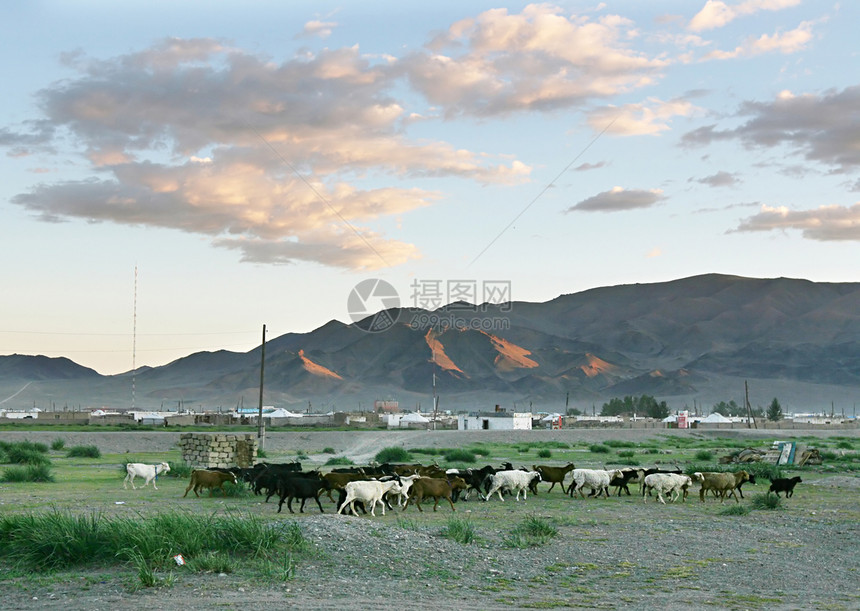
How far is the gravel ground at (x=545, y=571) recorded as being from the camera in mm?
12078

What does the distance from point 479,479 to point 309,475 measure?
4.99 m

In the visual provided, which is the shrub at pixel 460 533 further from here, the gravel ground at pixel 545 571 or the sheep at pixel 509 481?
the sheep at pixel 509 481

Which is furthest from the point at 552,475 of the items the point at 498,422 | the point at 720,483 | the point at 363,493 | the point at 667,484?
the point at 498,422

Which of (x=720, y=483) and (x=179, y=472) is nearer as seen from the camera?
(x=720, y=483)

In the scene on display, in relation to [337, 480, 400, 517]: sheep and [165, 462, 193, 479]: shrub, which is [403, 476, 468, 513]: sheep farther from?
[165, 462, 193, 479]: shrub

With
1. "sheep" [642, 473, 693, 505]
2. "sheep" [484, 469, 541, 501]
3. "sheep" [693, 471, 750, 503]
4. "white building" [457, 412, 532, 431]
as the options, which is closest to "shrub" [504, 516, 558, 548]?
"sheep" [484, 469, 541, 501]

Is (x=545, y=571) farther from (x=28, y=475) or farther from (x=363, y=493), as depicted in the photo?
(x=28, y=475)

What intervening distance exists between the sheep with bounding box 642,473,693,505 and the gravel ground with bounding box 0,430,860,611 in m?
4.17

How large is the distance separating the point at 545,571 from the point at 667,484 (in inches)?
481

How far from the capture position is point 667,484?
1002 inches

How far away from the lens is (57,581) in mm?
12797

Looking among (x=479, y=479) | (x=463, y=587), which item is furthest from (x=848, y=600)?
(x=479, y=479)

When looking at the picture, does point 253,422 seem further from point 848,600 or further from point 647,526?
point 848,600

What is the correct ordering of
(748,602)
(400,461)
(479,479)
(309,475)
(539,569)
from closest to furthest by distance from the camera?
1. (748,602)
2. (539,569)
3. (309,475)
4. (479,479)
5. (400,461)
